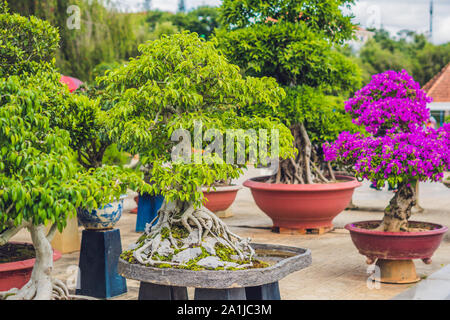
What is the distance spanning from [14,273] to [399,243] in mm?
3398

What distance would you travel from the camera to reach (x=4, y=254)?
14.1ft

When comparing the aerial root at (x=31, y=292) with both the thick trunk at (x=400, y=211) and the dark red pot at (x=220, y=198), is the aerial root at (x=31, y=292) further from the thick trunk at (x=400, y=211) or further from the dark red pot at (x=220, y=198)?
the dark red pot at (x=220, y=198)

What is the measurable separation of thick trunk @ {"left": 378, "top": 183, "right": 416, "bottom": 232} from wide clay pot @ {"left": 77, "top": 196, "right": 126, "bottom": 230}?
2.60 metres

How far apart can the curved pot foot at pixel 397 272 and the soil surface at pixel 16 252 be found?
3.22 meters

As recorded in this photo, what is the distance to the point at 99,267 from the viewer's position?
5.18m

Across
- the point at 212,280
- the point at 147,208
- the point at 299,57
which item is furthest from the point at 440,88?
the point at 212,280

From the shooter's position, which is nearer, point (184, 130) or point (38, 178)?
point (38, 178)

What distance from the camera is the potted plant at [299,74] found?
8.00 meters

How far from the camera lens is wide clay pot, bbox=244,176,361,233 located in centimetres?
813

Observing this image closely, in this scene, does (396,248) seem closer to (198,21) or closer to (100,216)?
(100,216)

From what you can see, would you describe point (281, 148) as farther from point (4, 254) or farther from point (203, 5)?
point (203, 5)

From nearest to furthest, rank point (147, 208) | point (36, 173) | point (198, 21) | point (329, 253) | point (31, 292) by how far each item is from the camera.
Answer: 1. point (36, 173)
2. point (31, 292)
3. point (329, 253)
4. point (147, 208)
5. point (198, 21)

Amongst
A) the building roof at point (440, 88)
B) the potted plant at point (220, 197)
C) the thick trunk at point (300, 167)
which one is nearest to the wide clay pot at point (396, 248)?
the thick trunk at point (300, 167)
